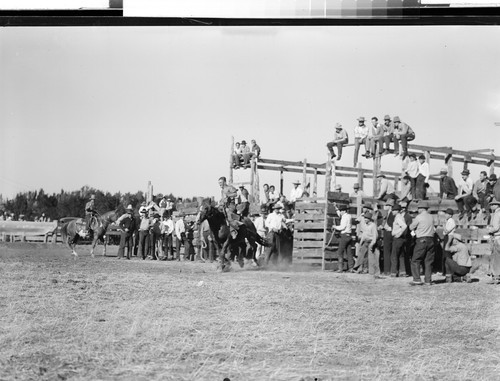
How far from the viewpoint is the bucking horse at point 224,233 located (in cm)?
1763

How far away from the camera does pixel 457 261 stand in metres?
15.7

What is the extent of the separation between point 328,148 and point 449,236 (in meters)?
4.05

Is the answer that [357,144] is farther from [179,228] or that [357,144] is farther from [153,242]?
[153,242]

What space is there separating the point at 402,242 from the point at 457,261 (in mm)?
1510

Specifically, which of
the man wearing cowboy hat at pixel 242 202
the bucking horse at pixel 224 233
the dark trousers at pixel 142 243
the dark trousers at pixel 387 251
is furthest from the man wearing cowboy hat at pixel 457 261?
the dark trousers at pixel 142 243

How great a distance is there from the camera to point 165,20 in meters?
8.63

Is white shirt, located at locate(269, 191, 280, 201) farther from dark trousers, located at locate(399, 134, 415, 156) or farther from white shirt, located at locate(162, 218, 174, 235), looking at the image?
dark trousers, located at locate(399, 134, 415, 156)

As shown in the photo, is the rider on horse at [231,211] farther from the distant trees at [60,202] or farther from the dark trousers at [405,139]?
the dark trousers at [405,139]

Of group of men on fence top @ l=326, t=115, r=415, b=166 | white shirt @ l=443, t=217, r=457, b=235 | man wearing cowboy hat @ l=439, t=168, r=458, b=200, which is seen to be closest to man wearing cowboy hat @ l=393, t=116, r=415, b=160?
group of men on fence top @ l=326, t=115, r=415, b=166

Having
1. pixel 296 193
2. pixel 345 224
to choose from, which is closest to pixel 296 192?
pixel 296 193

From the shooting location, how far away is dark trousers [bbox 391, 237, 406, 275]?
54.9 ft

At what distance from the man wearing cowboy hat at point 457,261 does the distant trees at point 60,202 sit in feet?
24.3

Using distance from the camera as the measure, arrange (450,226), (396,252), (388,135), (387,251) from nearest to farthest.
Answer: (450,226), (396,252), (387,251), (388,135)

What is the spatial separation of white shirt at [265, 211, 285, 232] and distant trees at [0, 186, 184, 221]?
12.1ft
